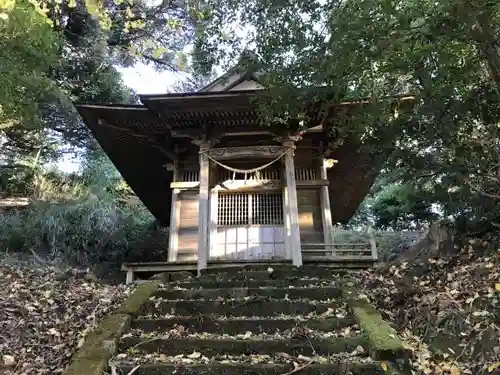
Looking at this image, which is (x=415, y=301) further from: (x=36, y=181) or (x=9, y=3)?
(x=36, y=181)

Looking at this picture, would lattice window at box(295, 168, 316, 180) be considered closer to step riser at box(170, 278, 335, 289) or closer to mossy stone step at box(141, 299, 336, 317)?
step riser at box(170, 278, 335, 289)

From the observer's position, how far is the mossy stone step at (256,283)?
5961 millimetres

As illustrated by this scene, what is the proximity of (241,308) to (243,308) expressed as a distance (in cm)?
2

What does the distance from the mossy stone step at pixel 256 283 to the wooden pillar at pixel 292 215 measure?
197 centimetres

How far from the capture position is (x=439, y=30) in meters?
4.50

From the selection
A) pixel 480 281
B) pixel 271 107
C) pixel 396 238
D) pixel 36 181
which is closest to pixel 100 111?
pixel 271 107

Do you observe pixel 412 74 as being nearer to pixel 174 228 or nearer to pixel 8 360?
pixel 8 360

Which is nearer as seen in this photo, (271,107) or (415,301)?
(415,301)

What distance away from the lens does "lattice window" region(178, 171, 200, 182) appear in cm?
1081

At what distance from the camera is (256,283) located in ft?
20.0

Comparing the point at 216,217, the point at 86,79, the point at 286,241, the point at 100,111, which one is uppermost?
the point at 86,79

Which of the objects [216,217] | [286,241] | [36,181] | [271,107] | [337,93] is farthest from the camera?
[36,181]

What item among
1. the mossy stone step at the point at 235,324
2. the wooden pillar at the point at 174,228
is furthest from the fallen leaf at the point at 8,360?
the wooden pillar at the point at 174,228

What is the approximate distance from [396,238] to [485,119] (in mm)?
11433
